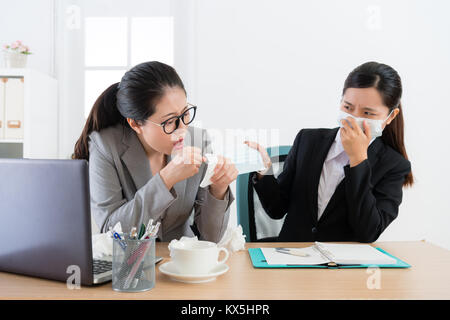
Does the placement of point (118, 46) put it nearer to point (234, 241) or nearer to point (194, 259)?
point (234, 241)

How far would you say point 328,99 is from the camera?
229 cm

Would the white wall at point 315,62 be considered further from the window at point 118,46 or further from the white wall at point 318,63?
the window at point 118,46

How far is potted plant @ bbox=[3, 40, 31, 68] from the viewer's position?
2174mm

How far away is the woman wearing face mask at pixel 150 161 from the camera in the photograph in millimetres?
1066

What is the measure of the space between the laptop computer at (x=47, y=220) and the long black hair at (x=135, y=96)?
478 mm

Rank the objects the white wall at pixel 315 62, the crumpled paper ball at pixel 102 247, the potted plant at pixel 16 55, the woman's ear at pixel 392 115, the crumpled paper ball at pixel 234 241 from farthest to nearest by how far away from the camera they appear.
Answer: the white wall at pixel 315 62 < the potted plant at pixel 16 55 < the woman's ear at pixel 392 115 < the crumpled paper ball at pixel 234 241 < the crumpled paper ball at pixel 102 247

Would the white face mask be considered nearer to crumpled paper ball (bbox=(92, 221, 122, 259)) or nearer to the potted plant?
crumpled paper ball (bbox=(92, 221, 122, 259))

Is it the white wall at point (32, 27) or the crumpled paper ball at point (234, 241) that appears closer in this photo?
the crumpled paper ball at point (234, 241)

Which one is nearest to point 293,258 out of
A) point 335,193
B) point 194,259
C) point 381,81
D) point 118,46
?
point 194,259

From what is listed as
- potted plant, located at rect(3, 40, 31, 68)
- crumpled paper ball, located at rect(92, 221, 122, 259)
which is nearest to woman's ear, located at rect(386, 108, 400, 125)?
crumpled paper ball, located at rect(92, 221, 122, 259)

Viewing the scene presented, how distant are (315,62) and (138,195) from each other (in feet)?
5.18

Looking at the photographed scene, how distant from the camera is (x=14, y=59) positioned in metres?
2.18

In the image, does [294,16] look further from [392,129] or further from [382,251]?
[382,251]

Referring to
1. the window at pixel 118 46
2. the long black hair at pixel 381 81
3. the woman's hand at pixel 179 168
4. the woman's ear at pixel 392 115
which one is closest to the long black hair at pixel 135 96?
the woman's hand at pixel 179 168
